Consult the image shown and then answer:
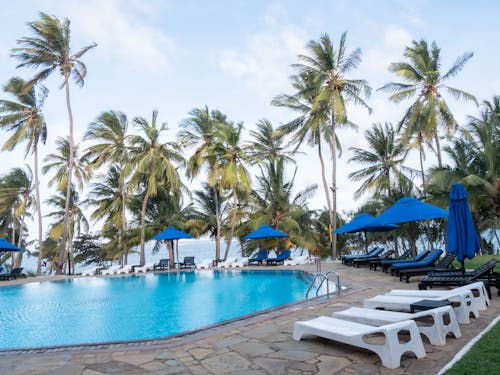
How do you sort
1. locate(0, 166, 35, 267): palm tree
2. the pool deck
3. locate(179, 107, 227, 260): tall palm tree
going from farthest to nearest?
locate(0, 166, 35, 267): palm tree → locate(179, 107, 227, 260): tall palm tree → the pool deck

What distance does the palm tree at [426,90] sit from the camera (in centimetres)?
1748

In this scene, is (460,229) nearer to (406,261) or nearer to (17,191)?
(406,261)

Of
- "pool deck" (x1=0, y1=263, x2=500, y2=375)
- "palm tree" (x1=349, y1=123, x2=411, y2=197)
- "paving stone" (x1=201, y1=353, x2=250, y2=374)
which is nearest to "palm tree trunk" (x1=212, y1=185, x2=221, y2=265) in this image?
"palm tree" (x1=349, y1=123, x2=411, y2=197)

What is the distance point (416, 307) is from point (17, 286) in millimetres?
15682

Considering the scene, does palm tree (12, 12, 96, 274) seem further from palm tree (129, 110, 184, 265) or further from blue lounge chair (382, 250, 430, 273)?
blue lounge chair (382, 250, 430, 273)

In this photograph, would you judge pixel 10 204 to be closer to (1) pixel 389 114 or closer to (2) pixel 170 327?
(2) pixel 170 327

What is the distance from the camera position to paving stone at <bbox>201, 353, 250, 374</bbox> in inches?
141

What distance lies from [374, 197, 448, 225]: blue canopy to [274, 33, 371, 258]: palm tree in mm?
7931

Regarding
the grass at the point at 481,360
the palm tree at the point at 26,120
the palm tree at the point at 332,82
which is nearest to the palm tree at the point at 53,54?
the palm tree at the point at 26,120

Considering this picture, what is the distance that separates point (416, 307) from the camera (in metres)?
4.63

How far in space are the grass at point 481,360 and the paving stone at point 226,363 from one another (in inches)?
71.3

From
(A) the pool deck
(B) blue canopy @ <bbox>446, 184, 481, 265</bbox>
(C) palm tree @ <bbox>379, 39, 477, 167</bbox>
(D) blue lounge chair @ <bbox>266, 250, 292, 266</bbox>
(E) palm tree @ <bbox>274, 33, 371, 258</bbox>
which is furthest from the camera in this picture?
(E) palm tree @ <bbox>274, 33, 371, 258</bbox>

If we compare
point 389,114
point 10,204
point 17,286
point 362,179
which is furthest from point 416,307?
point 10,204

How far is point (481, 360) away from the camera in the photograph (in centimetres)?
325
